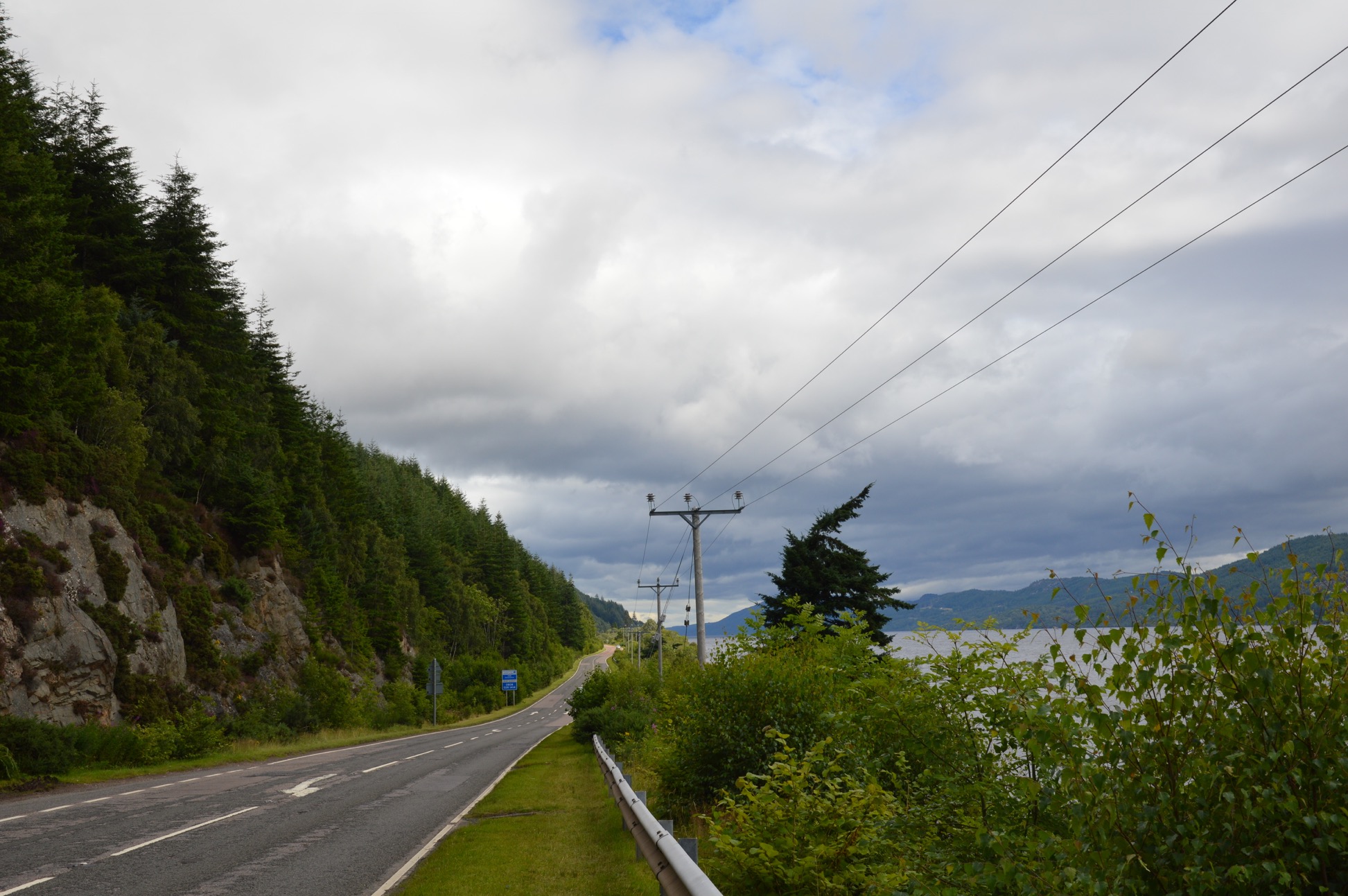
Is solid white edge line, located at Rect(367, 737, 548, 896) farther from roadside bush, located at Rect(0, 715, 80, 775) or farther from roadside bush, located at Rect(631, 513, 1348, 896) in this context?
roadside bush, located at Rect(0, 715, 80, 775)

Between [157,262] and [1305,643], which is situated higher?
[157,262]

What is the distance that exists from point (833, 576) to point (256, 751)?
2771 cm

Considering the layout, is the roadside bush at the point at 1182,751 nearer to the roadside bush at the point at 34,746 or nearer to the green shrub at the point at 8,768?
the green shrub at the point at 8,768

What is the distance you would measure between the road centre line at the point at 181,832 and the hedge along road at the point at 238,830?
2 cm

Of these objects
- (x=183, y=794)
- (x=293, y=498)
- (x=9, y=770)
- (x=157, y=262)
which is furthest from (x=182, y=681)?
(x=293, y=498)

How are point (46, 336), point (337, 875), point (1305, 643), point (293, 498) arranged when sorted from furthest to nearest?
point (293, 498)
point (46, 336)
point (337, 875)
point (1305, 643)

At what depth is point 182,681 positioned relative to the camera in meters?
35.7

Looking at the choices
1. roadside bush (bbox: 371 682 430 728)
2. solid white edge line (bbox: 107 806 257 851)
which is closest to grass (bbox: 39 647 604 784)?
roadside bush (bbox: 371 682 430 728)

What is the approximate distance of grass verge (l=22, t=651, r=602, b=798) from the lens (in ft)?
71.5

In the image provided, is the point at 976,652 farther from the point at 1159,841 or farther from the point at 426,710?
the point at 426,710

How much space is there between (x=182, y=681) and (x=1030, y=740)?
3923cm

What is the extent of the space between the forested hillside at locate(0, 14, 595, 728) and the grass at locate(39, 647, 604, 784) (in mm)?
2753

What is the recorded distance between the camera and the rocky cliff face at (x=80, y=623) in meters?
25.6

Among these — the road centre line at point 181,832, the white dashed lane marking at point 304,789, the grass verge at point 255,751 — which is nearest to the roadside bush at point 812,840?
the road centre line at point 181,832
